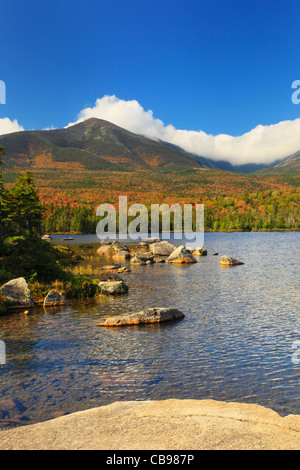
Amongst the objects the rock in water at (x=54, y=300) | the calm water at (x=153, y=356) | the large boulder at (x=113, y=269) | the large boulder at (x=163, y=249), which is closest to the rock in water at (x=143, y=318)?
the calm water at (x=153, y=356)

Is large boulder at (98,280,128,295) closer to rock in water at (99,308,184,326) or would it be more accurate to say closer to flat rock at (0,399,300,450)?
rock in water at (99,308,184,326)

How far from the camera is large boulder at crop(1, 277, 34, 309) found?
24.5 metres

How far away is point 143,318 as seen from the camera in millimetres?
20172

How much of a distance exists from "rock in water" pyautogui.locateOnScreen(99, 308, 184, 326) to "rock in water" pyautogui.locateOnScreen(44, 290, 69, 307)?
682 centimetres

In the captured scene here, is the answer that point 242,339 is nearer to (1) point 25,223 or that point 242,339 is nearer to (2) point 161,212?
(1) point 25,223

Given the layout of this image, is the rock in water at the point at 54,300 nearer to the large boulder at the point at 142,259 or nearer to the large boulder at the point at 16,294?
the large boulder at the point at 16,294

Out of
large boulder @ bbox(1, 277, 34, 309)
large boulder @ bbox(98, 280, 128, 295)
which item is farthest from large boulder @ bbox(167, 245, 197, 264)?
large boulder @ bbox(1, 277, 34, 309)

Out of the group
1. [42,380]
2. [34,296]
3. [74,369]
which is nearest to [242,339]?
[74,369]

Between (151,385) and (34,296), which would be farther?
(34,296)
